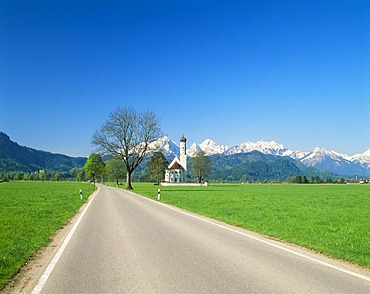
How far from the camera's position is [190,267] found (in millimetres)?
7621

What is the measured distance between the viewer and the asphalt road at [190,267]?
20.4ft

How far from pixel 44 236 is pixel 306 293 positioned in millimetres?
9597

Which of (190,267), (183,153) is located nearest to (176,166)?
(183,153)

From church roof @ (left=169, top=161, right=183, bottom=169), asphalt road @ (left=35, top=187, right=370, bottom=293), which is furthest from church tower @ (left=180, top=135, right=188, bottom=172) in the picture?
asphalt road @ (left=35, top=187, right=370, bottom=293)

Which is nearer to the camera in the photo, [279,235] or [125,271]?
[125,271]

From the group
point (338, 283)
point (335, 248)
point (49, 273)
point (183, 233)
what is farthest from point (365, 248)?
point (49, 273)

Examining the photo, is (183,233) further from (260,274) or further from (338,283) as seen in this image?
(338,283)

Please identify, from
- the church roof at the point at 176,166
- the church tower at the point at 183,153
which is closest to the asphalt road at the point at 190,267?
the church roof at the point at 176,166

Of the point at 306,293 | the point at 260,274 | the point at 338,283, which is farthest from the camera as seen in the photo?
the point at 260,274

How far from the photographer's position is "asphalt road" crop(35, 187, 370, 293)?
6227 mm

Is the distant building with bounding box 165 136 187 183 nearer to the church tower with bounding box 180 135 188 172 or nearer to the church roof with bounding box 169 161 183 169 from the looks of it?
the church roof with bounding box 169 161 183 169

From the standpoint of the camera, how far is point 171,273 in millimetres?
7137

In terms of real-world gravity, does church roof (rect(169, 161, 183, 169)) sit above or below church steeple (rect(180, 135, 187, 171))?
below

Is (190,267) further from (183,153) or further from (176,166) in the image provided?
(183,153)
